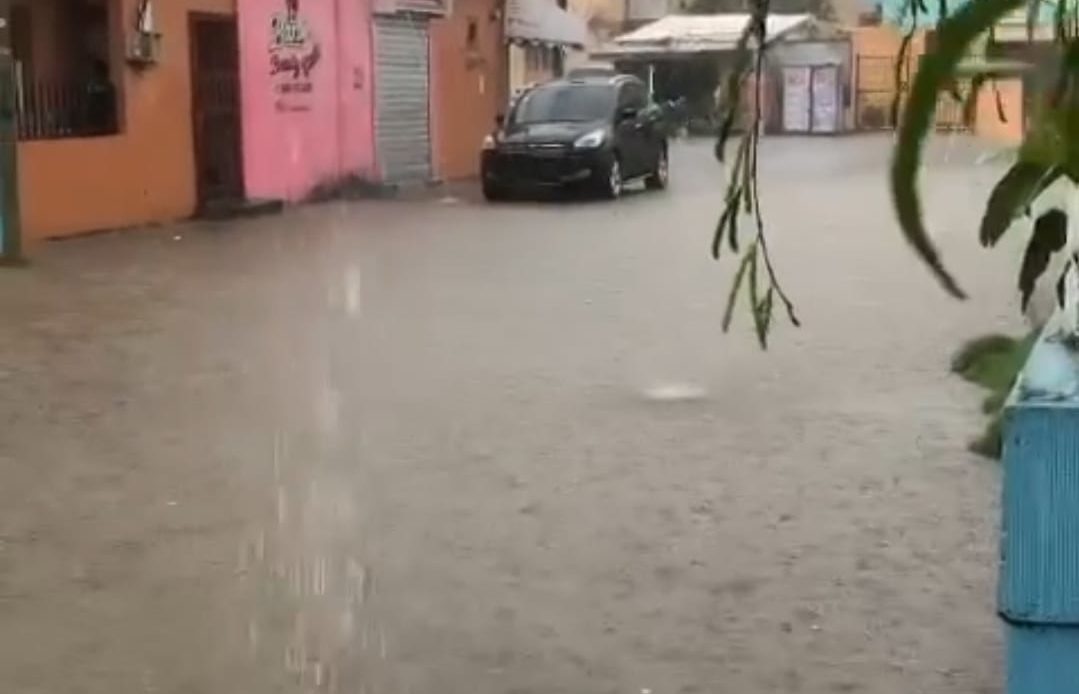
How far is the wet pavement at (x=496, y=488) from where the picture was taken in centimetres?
537

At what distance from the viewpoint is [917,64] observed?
1.28 meters

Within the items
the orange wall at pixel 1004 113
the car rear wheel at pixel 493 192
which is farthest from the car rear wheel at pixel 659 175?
the orange wall at pixel 1004 113

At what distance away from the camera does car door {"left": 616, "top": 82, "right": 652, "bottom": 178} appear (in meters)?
25.8

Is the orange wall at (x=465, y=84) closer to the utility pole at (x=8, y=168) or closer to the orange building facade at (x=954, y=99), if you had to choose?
the utility pole at (x=8, y=168)

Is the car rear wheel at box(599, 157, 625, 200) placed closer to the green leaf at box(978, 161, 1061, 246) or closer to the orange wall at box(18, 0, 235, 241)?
the orange wall at box(18, 0, 235, 241)

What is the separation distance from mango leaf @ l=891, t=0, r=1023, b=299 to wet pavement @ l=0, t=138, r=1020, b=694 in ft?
0.41

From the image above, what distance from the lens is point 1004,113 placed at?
1.58m

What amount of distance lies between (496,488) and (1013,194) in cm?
610

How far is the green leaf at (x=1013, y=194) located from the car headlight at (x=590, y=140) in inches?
911

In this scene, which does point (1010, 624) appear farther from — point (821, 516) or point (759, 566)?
point (821, 516)

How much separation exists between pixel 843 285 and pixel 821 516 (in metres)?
8.28

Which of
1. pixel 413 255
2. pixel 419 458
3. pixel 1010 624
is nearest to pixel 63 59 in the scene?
pixel 413 255

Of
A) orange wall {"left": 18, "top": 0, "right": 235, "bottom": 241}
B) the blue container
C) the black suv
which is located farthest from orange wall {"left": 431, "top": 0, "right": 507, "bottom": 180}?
the blue container

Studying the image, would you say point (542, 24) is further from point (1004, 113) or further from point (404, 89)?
point (1004, 113)
